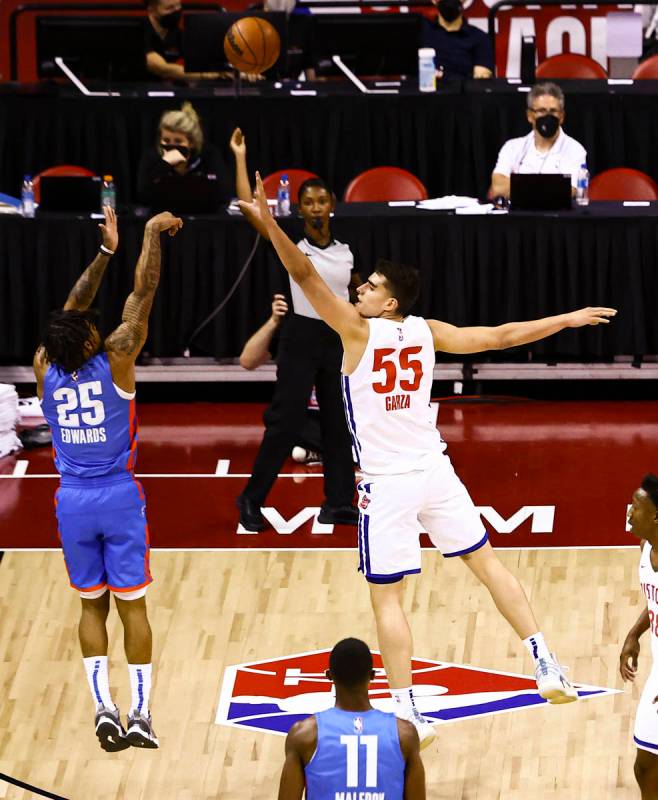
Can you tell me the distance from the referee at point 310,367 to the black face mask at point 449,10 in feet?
15.6

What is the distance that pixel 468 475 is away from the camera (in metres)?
9.12

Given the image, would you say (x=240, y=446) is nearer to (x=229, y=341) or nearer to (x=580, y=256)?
(x=229, y=341)

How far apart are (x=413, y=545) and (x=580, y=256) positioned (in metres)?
4.55

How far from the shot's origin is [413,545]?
237 inches

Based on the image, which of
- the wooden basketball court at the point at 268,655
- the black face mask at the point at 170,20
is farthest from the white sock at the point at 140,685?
the black face mask at the point at 170,20

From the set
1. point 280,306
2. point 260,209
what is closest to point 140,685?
point 260,209

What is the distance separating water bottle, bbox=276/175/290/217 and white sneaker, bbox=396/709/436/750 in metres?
4.83

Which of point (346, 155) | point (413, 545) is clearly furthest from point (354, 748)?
point (346, 155)

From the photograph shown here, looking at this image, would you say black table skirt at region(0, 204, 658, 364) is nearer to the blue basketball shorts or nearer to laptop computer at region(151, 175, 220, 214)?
laptop computer at region(151, 175, 220, 214)

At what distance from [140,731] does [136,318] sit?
5.00 ft

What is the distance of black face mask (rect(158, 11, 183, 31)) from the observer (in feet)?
41.0

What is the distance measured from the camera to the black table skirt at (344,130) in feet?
38.5

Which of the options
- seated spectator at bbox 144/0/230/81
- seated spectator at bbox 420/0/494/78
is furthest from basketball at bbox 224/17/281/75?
seated spectator at bbox 420/0/494/78

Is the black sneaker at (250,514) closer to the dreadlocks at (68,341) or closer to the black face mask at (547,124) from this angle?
the dreadlocks at (68,341)
